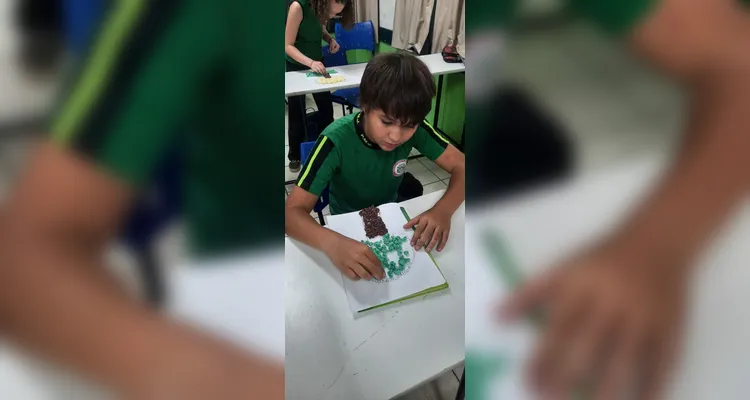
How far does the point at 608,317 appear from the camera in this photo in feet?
0.97

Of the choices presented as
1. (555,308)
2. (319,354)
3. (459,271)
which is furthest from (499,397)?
(459,271)

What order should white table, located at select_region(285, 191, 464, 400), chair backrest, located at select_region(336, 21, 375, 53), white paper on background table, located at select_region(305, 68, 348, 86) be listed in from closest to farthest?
1. white table, located at select_region(285, 191, 464, 400)
2. white paper on background table, located at select_region(305, 68, 348, 86)
3. chair backrest, located at select_region(336, 21, 375, 53)

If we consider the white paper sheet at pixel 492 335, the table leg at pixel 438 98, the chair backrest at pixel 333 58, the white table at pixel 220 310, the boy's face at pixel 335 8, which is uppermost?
the white table at pixel 220 310

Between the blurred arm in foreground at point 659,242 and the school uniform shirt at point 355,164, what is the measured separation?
93cm

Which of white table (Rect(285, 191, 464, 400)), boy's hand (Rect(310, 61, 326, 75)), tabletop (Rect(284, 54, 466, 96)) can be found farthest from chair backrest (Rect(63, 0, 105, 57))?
boy's hand (Rect(310, 61, 326, 75))

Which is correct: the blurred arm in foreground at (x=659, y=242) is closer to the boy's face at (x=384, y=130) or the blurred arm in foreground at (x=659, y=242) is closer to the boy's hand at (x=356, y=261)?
the boy's hand at (x=356, y=261)

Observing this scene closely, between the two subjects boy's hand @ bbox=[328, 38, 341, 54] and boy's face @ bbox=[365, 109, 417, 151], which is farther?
boy's hand @ bbox=[328, 38, 341, 54]

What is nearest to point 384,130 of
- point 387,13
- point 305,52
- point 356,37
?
point 305,52

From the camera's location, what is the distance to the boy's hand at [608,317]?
294mm

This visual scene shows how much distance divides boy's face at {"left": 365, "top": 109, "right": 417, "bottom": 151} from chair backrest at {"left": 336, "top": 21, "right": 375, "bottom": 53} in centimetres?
184

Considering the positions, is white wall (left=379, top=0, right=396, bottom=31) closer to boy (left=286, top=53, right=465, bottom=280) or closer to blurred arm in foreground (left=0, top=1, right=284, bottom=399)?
boy (left=286, top=53, right=465, bottom=280)

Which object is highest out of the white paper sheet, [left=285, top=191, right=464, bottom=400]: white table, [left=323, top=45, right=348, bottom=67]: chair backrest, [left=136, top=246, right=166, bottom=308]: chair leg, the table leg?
[left=136, top=246, right=166, bottom=308]: chair leg

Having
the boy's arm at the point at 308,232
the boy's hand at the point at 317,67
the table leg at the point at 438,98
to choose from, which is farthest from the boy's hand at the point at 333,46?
the boy's arm at the point at 308,232

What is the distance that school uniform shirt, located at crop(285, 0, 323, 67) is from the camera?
2.19 meters
